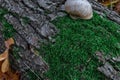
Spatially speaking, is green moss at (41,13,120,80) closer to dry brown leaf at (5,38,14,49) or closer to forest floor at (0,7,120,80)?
forest floor at (0,7,120,80)

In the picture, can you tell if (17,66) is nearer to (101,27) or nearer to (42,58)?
(42,58)

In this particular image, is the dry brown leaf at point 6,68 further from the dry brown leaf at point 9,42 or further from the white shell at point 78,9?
the white shell at point 78,9

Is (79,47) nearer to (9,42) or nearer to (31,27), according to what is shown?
(31,27)

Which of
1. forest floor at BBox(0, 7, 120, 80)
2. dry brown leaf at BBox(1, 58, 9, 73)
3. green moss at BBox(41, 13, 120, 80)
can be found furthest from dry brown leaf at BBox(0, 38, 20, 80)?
green moss at BBox(41, 13, 120, 80)

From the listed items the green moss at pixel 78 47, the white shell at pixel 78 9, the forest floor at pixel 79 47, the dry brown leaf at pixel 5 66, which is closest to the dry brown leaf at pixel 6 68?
the dry brown leaf at pixel 5 66

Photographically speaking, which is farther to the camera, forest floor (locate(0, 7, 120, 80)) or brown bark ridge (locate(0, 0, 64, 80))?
brown bark ridge (locate(0, 0, 64, 80))

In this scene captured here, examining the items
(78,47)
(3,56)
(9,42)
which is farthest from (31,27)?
(78,47)

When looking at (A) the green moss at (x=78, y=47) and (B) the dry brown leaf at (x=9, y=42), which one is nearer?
(A) the green moss at (x=78, y=47)
